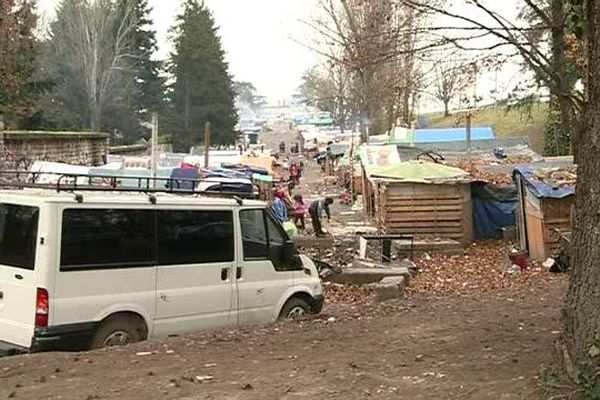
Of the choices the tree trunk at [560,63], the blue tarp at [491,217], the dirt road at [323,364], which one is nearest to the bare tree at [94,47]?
the blue tarp at [491,217]

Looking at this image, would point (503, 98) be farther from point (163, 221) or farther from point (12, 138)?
point (12, 138)

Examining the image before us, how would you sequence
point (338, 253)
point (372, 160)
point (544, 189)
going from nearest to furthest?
1. point (544, 189)
2. point (338, 253)
3. point (372, 160)

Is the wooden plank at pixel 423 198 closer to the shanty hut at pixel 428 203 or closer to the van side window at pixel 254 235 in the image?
the shanty hut at pixel 428 203

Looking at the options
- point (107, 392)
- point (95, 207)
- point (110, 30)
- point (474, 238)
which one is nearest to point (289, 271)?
point (95, 207)

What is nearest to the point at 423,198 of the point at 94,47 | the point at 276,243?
the point at 276,243

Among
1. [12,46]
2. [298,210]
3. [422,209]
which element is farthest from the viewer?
[298,210]

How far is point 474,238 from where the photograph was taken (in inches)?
950

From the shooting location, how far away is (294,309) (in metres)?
10.8

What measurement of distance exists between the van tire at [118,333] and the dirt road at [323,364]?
690 mm

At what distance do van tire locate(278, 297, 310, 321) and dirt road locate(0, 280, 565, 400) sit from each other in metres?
1.07

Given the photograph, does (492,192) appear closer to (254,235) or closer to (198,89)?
(254,235)

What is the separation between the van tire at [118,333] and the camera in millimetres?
8500

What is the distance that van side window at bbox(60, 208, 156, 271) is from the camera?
8.11 meters

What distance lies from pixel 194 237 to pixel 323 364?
3.13 m
